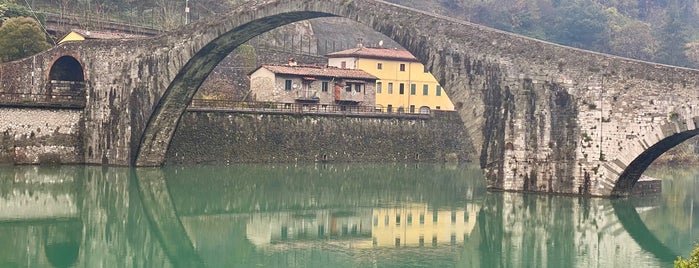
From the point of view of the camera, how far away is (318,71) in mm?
54125

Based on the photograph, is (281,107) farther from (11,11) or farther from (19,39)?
(11,11)

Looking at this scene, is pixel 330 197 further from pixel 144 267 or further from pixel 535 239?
A: pixel 144 267

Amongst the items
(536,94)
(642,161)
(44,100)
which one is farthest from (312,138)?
(642,161)

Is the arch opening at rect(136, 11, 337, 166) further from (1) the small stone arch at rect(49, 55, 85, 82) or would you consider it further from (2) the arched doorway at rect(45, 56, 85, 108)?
(1) the small stone arch at rect(49, 55, 85, 82)

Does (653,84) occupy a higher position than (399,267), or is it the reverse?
(653,84)

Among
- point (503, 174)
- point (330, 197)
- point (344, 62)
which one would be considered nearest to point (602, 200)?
point (503, 174)

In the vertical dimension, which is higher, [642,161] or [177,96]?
[177,96]

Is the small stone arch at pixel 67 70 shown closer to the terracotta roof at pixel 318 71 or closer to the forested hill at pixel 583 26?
the terracotta roof at pixel 318 71

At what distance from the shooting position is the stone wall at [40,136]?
39.2 m

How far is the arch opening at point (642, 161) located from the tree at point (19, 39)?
30.0 meters

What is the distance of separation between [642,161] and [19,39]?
30803 millimetres

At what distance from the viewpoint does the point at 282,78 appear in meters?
52.3

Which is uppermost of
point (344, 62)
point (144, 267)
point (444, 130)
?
point (344, 62)

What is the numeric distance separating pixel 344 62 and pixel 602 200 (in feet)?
119
